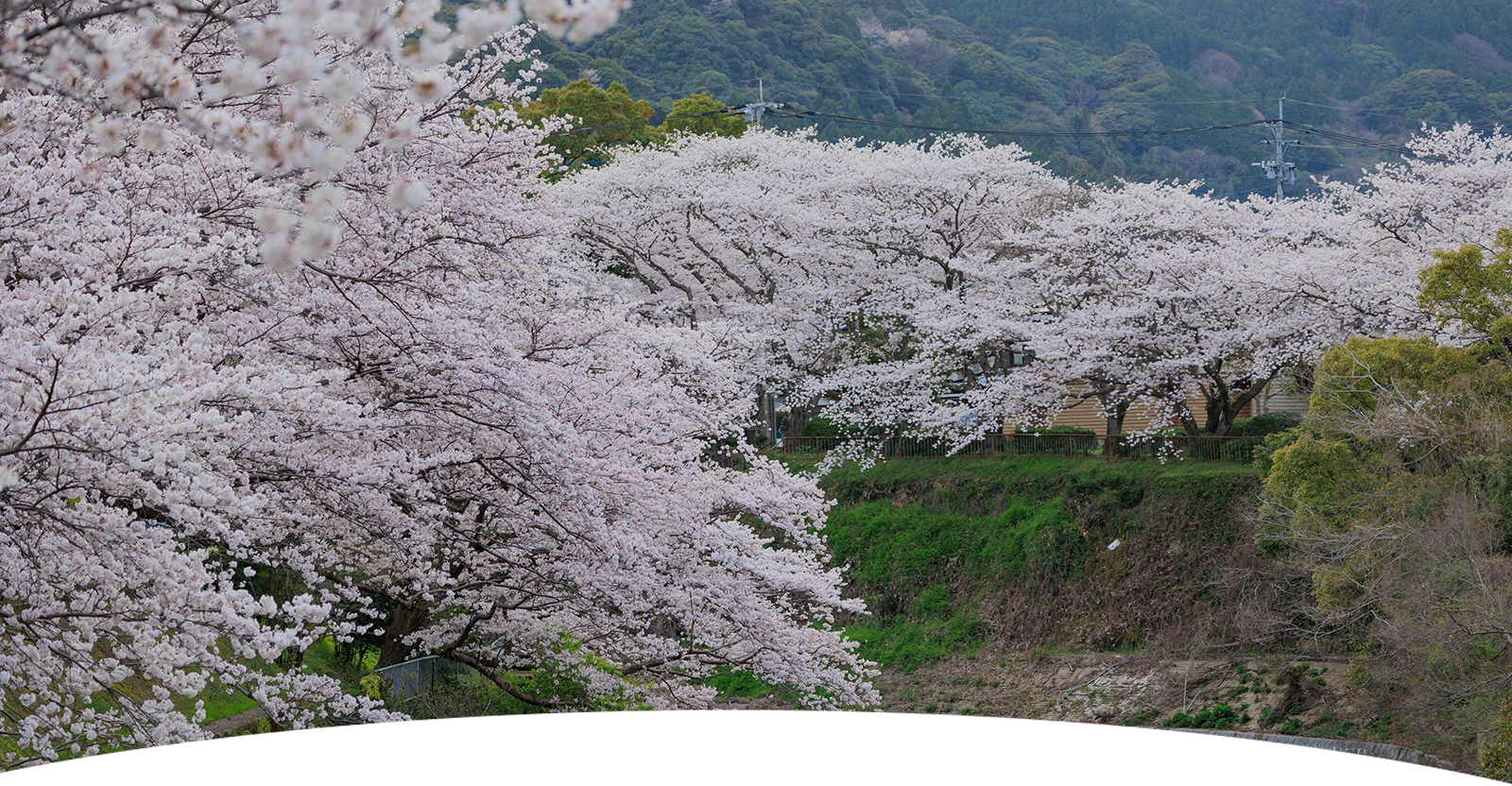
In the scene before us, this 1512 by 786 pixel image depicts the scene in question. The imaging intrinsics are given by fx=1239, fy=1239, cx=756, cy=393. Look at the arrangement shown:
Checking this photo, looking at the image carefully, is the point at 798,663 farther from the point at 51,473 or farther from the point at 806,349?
the point at 806,349

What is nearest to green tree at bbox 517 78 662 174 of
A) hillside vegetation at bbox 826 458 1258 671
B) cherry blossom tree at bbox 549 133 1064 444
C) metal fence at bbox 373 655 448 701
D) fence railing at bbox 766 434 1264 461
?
cherry blossom tree at bbox 549 133 1064 444

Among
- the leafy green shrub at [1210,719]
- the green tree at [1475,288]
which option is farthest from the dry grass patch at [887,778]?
the green tree at [1475,288]

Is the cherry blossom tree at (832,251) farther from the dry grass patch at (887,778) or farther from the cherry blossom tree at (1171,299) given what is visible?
the dry grass patch at (887,778)

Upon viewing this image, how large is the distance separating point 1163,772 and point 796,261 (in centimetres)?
1193

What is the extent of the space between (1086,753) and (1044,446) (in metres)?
7.18

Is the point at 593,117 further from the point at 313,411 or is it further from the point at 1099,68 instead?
the point at 1099,68

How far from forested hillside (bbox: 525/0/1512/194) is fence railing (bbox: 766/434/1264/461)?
2275cm

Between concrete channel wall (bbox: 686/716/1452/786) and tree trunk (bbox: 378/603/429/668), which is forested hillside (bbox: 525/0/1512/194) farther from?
tree trunk (bbox: 378/603/429/668)

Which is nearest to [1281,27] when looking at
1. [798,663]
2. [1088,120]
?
[1088,120]

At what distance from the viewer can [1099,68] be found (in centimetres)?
6700

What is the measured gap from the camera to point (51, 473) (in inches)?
172

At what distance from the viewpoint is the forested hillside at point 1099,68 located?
5100cm

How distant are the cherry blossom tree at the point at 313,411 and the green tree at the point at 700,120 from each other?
19805 mm

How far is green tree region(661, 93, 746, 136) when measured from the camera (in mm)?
31266
